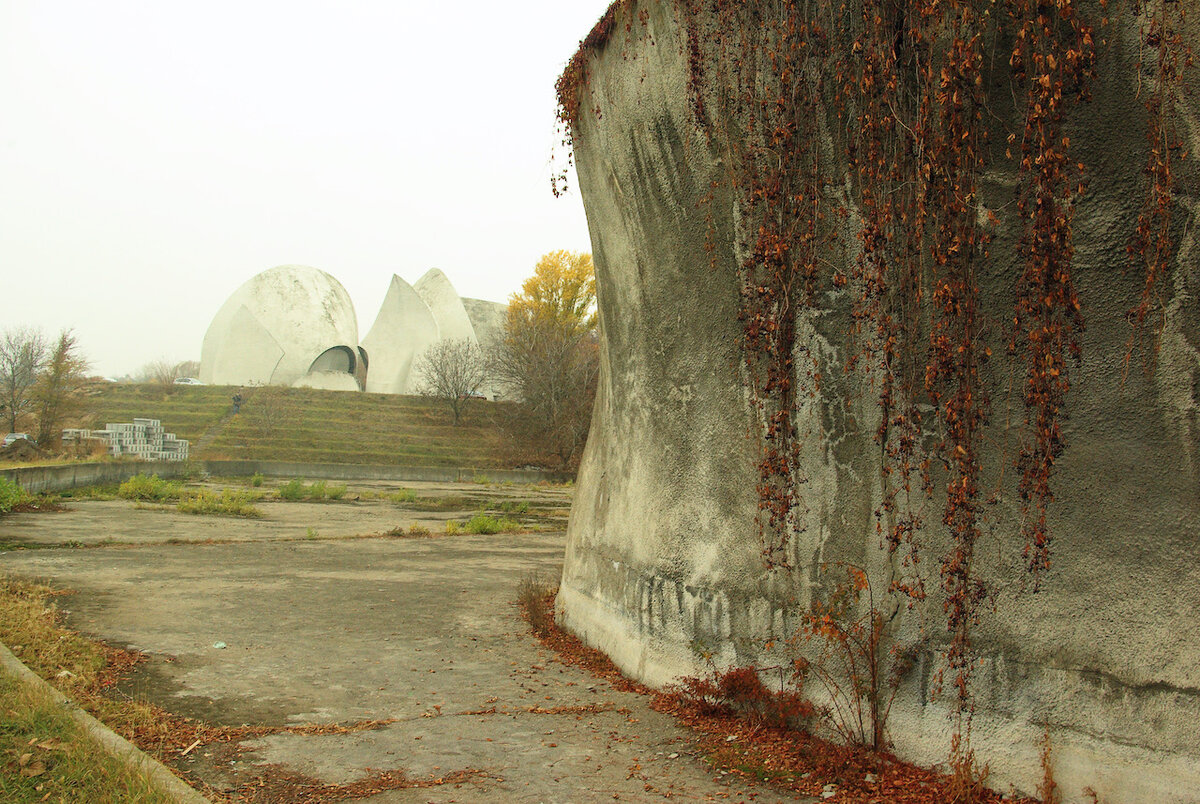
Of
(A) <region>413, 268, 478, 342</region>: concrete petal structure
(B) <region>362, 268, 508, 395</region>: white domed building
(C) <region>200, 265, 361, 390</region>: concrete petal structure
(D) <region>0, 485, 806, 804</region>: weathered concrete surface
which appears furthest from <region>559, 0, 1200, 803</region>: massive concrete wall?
(A) <region>413, 268, 478, 342</region>: concrete petal structure

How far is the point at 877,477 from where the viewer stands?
4273 mm

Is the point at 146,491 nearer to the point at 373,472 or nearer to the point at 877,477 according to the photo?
the point at 373,472

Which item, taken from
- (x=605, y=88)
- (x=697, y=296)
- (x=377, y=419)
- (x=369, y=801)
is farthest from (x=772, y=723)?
(x=377, y=419)

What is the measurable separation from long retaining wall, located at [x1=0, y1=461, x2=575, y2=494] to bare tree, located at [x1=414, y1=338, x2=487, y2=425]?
1205cm

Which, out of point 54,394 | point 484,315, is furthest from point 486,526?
point 484,315

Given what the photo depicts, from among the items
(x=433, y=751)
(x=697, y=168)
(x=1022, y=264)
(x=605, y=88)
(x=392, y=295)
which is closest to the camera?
(x=1022, y=264)

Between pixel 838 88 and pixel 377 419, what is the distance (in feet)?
162

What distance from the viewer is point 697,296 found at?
5387mm

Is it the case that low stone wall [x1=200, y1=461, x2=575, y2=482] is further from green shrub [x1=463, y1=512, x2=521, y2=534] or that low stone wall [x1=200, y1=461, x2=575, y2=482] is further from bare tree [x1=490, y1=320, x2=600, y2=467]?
green shrub [x1=463, y1=512, x2=521, y2=534]

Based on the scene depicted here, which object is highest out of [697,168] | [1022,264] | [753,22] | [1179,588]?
[753,22]

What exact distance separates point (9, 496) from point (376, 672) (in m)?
13.9

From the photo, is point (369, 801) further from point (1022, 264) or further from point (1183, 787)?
point (1022, 264)

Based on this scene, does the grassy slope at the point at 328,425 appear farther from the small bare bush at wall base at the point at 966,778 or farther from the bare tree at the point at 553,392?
the small bare bush at wall base at the point at 966,778

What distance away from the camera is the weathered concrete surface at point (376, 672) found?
4332mm
